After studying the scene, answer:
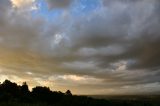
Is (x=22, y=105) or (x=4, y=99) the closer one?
(x=22, y=105)

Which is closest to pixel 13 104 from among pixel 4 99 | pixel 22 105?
pixel 22 105

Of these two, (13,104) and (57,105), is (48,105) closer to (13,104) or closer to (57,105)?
(57,105)

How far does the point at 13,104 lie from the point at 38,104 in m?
15.4

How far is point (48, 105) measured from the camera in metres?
196

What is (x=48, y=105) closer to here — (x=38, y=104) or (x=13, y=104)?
(x=38, y=104)

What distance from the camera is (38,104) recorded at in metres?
190

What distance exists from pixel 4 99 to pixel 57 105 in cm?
3059

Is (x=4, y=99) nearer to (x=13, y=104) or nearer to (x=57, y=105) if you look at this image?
(x=13, y=104)

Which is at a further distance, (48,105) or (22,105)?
(48,105)

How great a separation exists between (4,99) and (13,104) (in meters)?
18.6

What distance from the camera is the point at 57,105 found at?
19912 centimetres

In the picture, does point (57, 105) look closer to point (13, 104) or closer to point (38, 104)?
point (38, 104)

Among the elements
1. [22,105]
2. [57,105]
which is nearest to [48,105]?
[57,105]
